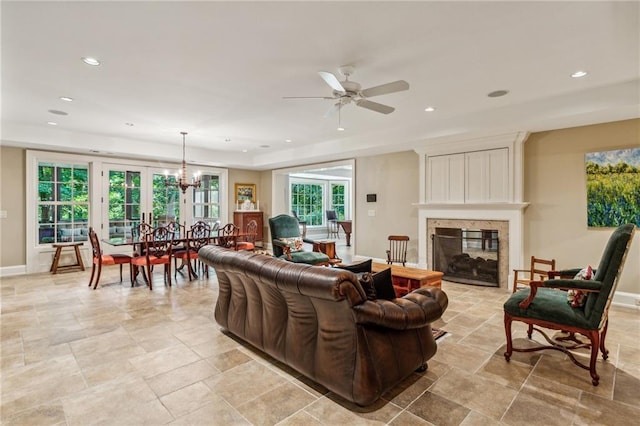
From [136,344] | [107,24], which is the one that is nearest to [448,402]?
[136,344]

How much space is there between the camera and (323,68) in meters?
3.16

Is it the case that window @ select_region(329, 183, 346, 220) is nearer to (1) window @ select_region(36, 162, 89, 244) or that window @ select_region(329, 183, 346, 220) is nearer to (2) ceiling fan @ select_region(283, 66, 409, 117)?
(1) window @ select_region(36, 162, 89, 244)

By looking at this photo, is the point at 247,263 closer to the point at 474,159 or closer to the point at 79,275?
the point at 474,159

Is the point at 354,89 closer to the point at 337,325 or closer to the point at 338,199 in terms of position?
the point at 337,325

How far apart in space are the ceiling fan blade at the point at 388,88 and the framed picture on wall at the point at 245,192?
6.48m

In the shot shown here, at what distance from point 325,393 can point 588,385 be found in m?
Result: 1.86

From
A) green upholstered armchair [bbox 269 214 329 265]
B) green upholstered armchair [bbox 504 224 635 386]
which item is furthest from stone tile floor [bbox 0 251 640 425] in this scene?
green upholstered armchair [bbox 269 214 329 265]

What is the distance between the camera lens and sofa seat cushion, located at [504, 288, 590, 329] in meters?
2.37

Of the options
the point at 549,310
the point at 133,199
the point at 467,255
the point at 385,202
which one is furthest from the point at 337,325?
the point at 133,199

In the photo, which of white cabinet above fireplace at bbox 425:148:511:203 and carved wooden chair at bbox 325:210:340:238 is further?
carved wooden chair at bbox 325:210:340:238

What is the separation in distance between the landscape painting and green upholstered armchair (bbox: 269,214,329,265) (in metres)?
3.68

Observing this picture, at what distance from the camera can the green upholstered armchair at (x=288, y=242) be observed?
503cm

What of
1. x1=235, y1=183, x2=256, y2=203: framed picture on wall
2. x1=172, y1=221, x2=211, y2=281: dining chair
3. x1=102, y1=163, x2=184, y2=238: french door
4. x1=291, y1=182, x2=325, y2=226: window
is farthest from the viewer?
x1=291, y1=182, x2=325, y2=226: window

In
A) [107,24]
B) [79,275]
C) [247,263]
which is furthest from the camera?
[79,275]
